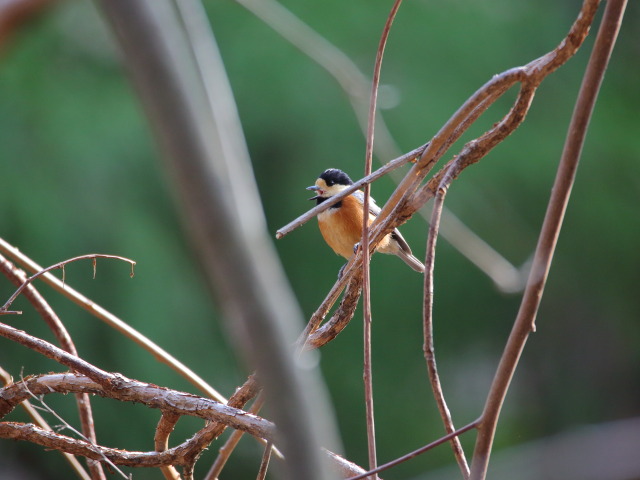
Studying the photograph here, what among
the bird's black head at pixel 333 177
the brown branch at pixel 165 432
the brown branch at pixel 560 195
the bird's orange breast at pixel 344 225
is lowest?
the brown branch at pixel 165 432

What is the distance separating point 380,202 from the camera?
3.44 m

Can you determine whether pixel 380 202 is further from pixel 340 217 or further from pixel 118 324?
pixel 118 324

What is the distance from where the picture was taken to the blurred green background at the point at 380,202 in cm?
327

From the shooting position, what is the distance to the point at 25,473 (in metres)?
3.26

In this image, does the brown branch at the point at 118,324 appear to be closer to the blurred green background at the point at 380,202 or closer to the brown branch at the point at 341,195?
the brown branch at the point at 341,195

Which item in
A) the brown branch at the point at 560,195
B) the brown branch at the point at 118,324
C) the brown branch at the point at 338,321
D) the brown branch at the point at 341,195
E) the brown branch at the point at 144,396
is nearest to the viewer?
the brown branch at the point at 560,195

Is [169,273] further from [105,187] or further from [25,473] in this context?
[25,473]

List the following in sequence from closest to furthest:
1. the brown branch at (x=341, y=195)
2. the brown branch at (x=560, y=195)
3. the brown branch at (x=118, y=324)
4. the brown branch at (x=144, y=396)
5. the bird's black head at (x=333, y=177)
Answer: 1. the brown branch at (x=560, y=195)
2. the brown branch at (x=341, y=195)
3. the brown branch at (x=144, y=396)
4. the brown branch at (x=118, y=324)
5. the bird's black head at (x=333, y=177)

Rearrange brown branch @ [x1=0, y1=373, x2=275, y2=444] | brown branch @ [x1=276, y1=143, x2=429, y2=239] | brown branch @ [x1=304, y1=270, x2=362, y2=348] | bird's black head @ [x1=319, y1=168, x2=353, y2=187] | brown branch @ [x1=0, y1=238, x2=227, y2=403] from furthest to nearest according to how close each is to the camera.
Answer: bird's black head @ [x1=319, y1=168, x2=353, y2=187]
brown branch @ [x1=0, y1=238, x2=227, y2=403]
brown branch @ [x1=304, y1=270, x2=362, y2=348]
brown branch @ [x1=0, y1=373, x2=275, y2=444]
brown branch @ [x1=276, y1=143, x2=429, y2=239]

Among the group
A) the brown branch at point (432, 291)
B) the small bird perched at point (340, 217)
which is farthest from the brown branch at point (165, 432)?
the small bird perched at point (340, 217)

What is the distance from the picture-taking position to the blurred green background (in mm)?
3273

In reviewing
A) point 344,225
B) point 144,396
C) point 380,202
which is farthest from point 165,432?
point 380,202

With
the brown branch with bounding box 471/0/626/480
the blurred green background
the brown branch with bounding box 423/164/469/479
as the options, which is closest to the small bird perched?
the blurred green background

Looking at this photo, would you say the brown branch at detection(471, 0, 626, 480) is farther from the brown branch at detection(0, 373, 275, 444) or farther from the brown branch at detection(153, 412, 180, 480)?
the brown branch at detection(153, 412, 180, 480)
